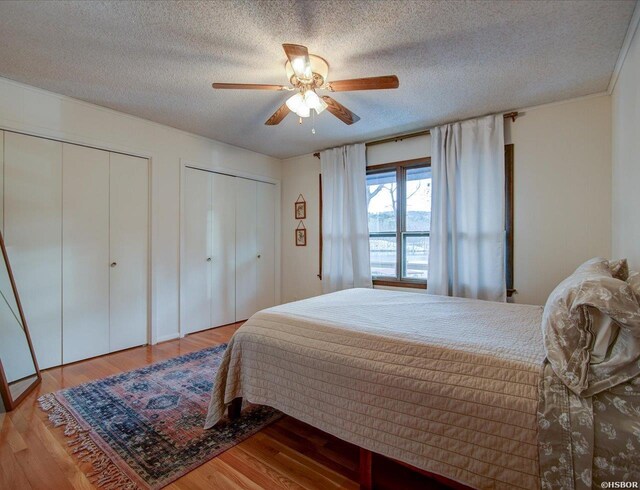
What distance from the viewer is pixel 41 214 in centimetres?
270

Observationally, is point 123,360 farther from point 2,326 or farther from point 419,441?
point 419,441

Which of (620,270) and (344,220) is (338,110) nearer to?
(344,220)

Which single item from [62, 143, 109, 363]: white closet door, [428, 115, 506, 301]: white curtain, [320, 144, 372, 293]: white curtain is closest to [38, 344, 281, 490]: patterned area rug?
[62, 143, 109, 363]: white closet door

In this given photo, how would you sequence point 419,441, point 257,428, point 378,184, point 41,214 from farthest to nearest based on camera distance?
point 378,184
point 41,214
point 257,428
point 419,441

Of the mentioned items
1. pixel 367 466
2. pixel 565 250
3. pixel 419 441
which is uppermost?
pixel 565 250

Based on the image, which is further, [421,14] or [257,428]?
[257,428]

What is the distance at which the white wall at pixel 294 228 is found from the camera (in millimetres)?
4629

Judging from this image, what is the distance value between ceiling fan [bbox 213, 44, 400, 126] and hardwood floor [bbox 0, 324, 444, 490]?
221 cm

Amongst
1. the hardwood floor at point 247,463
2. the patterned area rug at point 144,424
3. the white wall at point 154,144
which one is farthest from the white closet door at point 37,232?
the hardwood floor at point 247,463

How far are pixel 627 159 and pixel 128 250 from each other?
4446mm

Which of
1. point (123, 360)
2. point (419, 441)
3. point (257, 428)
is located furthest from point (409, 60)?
point (123, 360)

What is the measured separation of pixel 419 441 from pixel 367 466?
33cm

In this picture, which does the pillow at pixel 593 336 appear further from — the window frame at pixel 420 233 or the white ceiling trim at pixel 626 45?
the window frame at pixel 420 233

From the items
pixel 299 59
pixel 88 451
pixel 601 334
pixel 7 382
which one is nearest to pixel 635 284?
pixel 601 334
